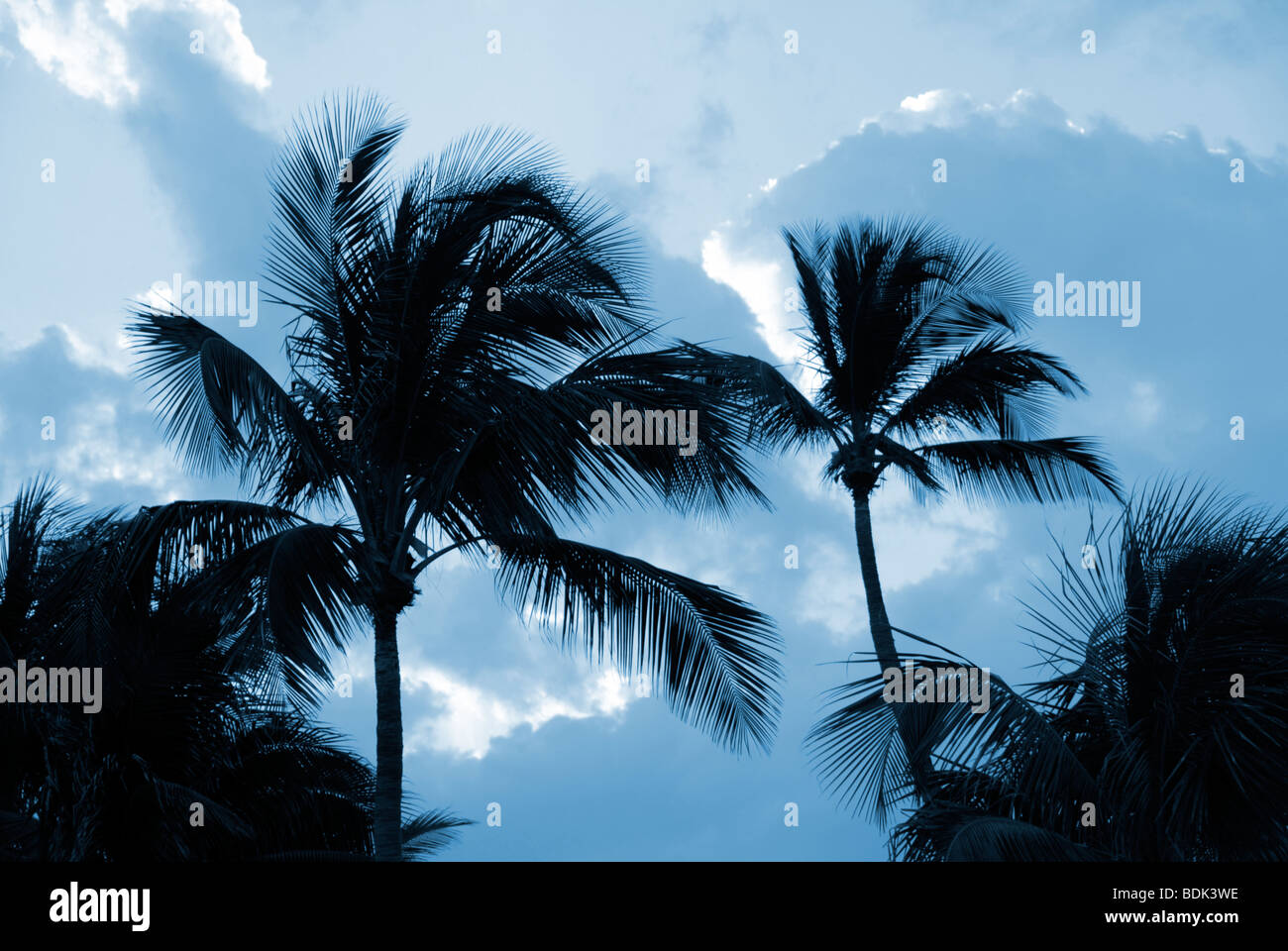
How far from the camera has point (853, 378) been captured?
51.4ft

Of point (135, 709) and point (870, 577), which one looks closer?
point (135, 709)

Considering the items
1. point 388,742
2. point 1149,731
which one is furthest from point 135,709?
point 1149,731

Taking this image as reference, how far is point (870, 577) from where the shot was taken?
1540 centimetres

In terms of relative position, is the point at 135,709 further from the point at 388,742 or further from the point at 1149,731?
the point at 1149,731

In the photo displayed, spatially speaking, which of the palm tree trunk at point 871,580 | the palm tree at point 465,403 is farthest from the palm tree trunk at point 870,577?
the palm tree at point 465,403

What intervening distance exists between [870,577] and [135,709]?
358 inches

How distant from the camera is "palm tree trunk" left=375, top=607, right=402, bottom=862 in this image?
8508mm

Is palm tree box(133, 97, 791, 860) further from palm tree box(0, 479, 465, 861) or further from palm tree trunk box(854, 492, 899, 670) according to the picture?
palm tree trunk box(854, 492, 899, 670)

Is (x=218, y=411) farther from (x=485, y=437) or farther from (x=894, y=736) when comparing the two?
(x=894, y=736)

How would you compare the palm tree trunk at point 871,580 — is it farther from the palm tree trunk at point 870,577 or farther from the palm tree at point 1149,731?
the palm tree at point 1149,731

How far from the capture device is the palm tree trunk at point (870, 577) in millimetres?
14734

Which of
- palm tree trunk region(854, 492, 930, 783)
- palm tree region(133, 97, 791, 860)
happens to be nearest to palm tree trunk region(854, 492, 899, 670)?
palm tree trunk region(854, 492, 930, 783)
